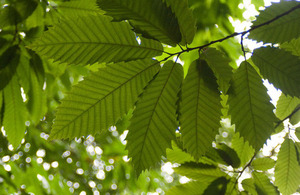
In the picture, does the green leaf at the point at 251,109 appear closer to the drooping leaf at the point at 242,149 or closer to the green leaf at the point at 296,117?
the drooping leaf at the point at 242,149

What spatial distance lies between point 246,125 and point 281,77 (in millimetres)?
166

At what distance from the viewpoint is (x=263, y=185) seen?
118 centimetres

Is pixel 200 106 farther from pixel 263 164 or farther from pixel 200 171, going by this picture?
pixel 263 164

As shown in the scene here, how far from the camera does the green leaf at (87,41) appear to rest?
664 millimetres

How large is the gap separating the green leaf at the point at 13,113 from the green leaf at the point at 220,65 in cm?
75

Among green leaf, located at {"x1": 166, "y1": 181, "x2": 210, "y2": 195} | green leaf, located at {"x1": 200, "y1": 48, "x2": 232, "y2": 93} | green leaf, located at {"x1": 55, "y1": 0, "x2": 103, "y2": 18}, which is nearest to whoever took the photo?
green leaf, located at {"x1": 200, "y1": 48, "x2": 232, "y2": 93}

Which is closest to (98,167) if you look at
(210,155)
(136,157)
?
(210,155)

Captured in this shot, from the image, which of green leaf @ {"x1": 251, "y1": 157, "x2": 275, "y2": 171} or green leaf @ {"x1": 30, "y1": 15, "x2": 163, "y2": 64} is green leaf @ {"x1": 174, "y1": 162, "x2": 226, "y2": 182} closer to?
green leaf @ {"x1": 251, "y1": 157, "x2": 275, "y2": 171}

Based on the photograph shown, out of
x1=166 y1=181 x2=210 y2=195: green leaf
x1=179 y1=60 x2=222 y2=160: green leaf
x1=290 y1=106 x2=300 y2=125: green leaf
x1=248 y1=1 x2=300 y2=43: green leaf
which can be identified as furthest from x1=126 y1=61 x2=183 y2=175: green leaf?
x1=290 y1=106 x2=300 y2=125: green leaf

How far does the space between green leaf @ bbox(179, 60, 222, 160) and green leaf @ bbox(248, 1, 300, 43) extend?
0.21 metres

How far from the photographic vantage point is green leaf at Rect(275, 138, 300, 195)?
1.16m

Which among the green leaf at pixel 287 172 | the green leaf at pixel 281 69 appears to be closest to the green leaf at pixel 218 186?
the green leaf at pixel 287 172

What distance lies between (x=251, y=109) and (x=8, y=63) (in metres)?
0.87

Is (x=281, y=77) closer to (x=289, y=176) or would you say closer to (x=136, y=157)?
(x=136, y=157)
